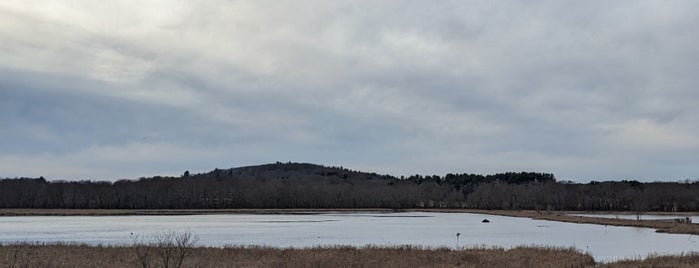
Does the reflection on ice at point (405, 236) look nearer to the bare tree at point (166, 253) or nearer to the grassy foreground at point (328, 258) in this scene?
the grassy foreground at point (328, 258)

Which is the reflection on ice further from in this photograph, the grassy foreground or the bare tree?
the bare tree

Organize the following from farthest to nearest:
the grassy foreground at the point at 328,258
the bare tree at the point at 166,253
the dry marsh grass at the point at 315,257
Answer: the dry marsh grass at the point at 315,257
the grassy foreground at the point at 328,258
the bare tree at the point at 166,253

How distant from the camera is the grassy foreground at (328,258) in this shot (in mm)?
28719

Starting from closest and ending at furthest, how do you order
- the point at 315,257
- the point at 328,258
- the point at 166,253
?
the point at 166,253 → the point at 328,258 → the point at 315,257

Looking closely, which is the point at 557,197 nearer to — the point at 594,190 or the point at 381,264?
the point at 594,190

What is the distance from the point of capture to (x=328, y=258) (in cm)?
3175

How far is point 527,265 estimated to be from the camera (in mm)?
29344

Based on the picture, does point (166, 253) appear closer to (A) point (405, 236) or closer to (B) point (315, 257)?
(B) point (315, 257)

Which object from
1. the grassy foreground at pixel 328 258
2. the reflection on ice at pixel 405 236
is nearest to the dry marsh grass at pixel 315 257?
the grassy foreground at pixel 328 258

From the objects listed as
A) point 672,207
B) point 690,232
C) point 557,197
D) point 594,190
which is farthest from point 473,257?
point 594,190

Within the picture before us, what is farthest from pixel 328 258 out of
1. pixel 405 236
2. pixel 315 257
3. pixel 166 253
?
pixel 405 236

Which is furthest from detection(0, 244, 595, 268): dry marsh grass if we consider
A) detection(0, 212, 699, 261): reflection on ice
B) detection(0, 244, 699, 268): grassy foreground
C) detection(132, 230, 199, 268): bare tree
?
detection(0, 212, 699, 261): reflection on ice

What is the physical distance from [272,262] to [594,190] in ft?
608

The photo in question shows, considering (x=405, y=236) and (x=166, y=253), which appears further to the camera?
(x=405, y=236)
